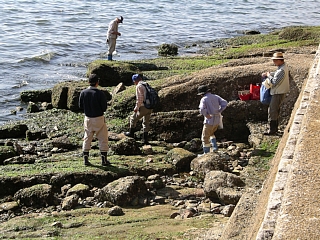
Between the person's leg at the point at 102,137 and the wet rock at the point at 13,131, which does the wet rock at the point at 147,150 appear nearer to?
the person's leg at the point at 102,137

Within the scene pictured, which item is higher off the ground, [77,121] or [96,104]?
[96,104]

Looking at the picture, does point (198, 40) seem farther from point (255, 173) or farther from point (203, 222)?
point (203, 222)

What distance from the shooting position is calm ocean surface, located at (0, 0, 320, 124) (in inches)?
923

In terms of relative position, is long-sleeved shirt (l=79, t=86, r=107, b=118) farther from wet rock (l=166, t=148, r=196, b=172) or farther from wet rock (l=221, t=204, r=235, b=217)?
wet rock (l=221, t=204, r=235, b=217)

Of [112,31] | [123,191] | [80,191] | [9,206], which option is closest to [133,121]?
[80,191]

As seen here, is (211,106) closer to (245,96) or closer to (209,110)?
(209,110)

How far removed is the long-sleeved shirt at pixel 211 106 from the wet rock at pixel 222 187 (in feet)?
5.98

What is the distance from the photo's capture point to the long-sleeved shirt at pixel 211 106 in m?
11.5

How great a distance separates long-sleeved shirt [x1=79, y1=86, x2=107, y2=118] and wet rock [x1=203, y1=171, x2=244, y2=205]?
2.62 metres

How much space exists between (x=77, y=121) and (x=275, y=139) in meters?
5.76

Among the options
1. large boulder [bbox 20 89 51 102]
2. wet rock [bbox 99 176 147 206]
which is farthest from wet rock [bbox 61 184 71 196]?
large boulder [bbox 20 89 51 102]

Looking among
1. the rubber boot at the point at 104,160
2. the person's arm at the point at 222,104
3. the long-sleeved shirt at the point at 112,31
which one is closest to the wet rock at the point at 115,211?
the rubber boot at the point at 104,160

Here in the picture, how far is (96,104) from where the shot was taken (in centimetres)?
1094

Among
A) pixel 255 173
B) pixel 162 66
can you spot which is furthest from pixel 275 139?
pixel 162 66
